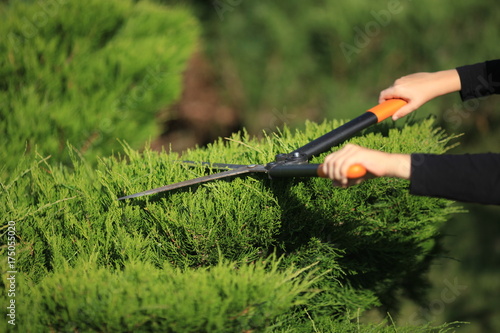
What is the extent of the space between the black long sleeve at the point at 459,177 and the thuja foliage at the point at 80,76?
5.91 ft

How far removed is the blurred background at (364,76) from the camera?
14.0 feet

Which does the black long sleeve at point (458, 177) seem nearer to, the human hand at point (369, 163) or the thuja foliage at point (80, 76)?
the human hand at point (369, 163)

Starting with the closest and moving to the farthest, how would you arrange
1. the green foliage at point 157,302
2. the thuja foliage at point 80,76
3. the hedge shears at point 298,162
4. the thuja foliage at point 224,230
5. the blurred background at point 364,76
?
the green foliage at point 157,302 → the thuja foliage at point 224,230 → the hedge shears at point 298,162 → the thuja foliage at point 80,76 → the blurred background at point 364,76

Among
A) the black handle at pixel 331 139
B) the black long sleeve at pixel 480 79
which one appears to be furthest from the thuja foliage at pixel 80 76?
the black long sleeve at pixel 480 79

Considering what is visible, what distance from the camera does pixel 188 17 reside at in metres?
3.60

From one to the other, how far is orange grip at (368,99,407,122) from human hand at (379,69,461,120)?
0.02 m

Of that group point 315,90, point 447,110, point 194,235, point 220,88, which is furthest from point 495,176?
point 220,88

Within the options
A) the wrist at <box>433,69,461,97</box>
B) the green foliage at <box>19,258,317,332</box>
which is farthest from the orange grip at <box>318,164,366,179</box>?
the wrist at <box>433,69,461,97</box>

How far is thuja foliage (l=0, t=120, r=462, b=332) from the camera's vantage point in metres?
1.32

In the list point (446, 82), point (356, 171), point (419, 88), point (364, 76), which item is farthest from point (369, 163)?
point (364, 76)

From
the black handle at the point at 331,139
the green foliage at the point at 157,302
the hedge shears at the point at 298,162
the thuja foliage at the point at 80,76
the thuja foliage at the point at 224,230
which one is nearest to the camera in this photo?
the green foliage at the point at 157,302

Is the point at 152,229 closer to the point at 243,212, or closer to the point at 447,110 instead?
the point at 243,212

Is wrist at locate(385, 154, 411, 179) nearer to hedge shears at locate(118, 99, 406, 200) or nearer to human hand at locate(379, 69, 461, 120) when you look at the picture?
hedge shears at locate(118, 99, 406, 200)

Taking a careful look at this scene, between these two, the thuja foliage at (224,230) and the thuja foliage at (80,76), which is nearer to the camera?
the thuja foliage at (224,230)
